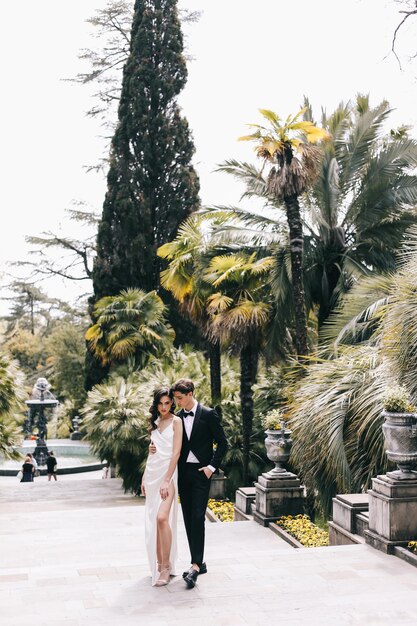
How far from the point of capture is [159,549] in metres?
6.40

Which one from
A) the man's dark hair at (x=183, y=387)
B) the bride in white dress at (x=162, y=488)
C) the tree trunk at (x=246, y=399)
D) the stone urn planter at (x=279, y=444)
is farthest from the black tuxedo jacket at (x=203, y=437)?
the tree trunk at (x=246, y=399)

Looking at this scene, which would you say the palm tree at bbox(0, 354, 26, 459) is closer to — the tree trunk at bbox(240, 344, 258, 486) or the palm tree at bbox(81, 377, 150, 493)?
the palm tree at bbox(81, 377, 150, 493)

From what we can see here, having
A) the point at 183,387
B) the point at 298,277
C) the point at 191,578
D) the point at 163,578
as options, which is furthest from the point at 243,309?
the point at 191,578

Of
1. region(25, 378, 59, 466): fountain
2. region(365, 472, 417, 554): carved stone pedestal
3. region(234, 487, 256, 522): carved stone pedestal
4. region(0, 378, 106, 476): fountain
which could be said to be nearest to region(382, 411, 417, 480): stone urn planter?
region(365, 472, 417, 554): carved stone pedestal

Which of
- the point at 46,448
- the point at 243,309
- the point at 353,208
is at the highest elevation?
the point at 353,208

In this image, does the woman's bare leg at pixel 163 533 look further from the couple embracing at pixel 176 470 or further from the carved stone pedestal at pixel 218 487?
the carved stone pedestal at pixel 218 487

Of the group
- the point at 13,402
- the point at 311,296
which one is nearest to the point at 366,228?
the point at 311,296

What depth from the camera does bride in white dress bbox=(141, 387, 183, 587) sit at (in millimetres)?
6391

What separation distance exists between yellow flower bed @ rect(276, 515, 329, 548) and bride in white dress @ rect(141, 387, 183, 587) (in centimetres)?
373

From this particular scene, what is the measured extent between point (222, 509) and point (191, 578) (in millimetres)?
8657

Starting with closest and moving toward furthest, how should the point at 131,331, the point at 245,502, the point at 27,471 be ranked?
the point at 245,502
the point at 27,471
the point at 131,331

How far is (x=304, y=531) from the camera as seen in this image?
10.2 m

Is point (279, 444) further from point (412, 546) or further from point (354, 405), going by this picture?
point (412, 546)

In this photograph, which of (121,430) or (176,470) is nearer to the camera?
(176,470)
